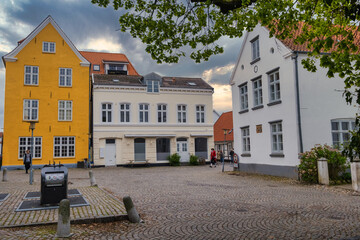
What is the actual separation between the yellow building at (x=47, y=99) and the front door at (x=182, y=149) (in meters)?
9.09

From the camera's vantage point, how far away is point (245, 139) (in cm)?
2197

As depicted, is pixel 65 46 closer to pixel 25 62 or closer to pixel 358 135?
pixel 25 62

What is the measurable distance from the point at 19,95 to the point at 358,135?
29.8 m

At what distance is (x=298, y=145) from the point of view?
16.0 metres

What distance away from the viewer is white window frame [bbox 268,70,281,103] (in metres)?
17.8

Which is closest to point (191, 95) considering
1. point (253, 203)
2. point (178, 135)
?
point (178, 135)

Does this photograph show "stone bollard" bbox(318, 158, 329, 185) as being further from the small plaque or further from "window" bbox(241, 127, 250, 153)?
"window" bbox(241, 127, 250, 153)

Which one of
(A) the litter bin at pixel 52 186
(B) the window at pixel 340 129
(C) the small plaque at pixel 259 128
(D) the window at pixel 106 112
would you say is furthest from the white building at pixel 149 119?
(A) the litter bin at pixel 52 186

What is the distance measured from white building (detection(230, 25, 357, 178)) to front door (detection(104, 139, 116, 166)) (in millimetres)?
14641

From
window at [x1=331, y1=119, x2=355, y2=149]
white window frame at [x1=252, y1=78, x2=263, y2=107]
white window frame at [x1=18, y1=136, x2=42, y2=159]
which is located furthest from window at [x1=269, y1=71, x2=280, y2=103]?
white window frame at [x1=18, y1=136, x2=42, y2=159]

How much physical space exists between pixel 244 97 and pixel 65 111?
17.3 metres

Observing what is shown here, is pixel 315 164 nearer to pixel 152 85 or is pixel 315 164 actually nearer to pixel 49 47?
pixel 152 85

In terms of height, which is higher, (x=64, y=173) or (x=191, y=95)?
(x=191, y=95)

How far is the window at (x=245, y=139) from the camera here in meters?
21.4
